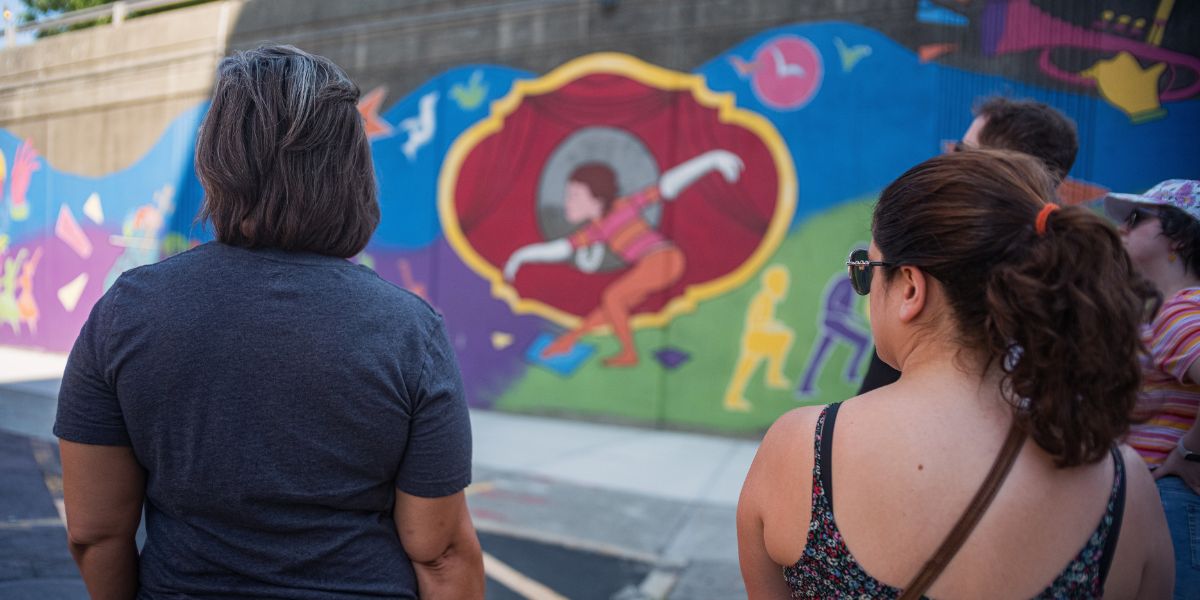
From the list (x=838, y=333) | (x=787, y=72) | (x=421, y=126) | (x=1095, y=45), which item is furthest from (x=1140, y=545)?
(x=421, y=126)

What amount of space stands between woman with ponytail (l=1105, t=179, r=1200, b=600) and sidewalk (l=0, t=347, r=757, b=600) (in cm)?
214

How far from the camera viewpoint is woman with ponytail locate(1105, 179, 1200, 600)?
1.98m

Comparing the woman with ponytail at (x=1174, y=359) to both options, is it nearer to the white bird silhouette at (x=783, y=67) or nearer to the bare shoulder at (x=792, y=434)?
the bare shoulder at (x=792, y=434)

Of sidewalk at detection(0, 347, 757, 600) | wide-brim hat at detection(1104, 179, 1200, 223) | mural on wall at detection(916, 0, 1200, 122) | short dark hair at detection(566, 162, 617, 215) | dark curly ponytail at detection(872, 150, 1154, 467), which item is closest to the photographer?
dark curly ponytail at detection(872, 150, 1154, 467)

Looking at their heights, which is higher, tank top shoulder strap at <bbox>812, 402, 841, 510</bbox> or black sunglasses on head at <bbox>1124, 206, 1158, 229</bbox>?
black sunglasses on head at <bbox>1124, 206, 1158, 229</bbox>

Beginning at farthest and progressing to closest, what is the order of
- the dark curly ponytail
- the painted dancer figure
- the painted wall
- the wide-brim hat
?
the painted dancer figure
the painted wall
the wide-brim hat
the dark curly ponytail

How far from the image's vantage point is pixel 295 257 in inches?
55.2

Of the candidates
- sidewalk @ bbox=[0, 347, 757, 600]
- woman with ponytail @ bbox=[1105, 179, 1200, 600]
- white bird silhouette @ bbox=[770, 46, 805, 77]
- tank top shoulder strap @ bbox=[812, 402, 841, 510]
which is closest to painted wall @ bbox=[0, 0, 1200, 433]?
white bird silhouette @ bbox=[770, 46, 805, 77]

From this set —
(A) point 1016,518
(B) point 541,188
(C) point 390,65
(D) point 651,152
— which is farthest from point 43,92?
(A) point 1016,518

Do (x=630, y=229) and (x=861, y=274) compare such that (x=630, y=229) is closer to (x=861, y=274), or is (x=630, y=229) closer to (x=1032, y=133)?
(x=1032, y=133)

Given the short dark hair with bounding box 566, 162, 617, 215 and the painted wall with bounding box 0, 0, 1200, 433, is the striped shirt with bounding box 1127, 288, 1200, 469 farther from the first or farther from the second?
the short dark hair with bounding box 566, 162, 617, 215

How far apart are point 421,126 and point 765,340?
442 centimetres

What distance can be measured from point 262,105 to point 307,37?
919 centimetres

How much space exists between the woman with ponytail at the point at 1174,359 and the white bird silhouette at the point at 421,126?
743cm
